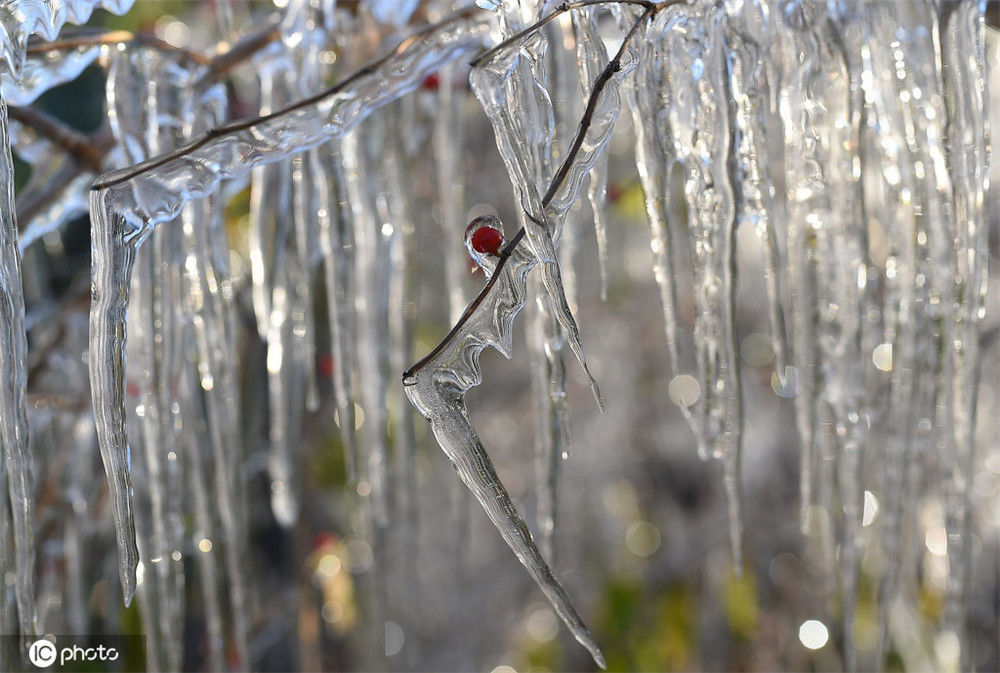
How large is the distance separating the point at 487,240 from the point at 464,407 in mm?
123

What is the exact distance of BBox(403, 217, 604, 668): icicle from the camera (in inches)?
19.2

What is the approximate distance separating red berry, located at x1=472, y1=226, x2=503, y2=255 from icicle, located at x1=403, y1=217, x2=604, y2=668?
0.02 meters

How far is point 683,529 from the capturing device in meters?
2.60

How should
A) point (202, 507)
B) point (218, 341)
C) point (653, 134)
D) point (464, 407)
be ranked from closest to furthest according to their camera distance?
point (464, 407), point (653, 134), point (218, 341), point (202, 507)

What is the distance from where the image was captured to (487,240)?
0.57 meters

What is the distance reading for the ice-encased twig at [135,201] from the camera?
0.52 metres

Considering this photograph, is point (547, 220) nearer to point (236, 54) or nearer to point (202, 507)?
point (236, 54)


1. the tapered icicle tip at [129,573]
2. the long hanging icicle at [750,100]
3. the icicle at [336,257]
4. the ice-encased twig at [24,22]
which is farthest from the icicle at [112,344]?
the long hanging icicle at [750,100]

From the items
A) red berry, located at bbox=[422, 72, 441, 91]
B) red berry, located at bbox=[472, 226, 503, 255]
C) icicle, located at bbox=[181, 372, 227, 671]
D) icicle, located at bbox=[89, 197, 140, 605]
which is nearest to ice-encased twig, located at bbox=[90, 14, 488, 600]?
icicle, located at bbox=[89, 197, 140, 605]

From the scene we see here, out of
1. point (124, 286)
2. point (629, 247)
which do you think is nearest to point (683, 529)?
point (629, 247)

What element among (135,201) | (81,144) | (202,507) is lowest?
(202,507)

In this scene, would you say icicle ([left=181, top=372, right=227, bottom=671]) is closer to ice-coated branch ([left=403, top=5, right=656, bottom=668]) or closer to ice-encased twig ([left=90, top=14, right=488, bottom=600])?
ice-encased twig ([left=90, top=14, right=488, bottom=600])

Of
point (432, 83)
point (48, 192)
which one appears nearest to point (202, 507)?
point (48, 192)

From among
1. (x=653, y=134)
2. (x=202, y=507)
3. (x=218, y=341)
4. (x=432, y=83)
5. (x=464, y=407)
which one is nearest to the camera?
(x=464, y=407)
